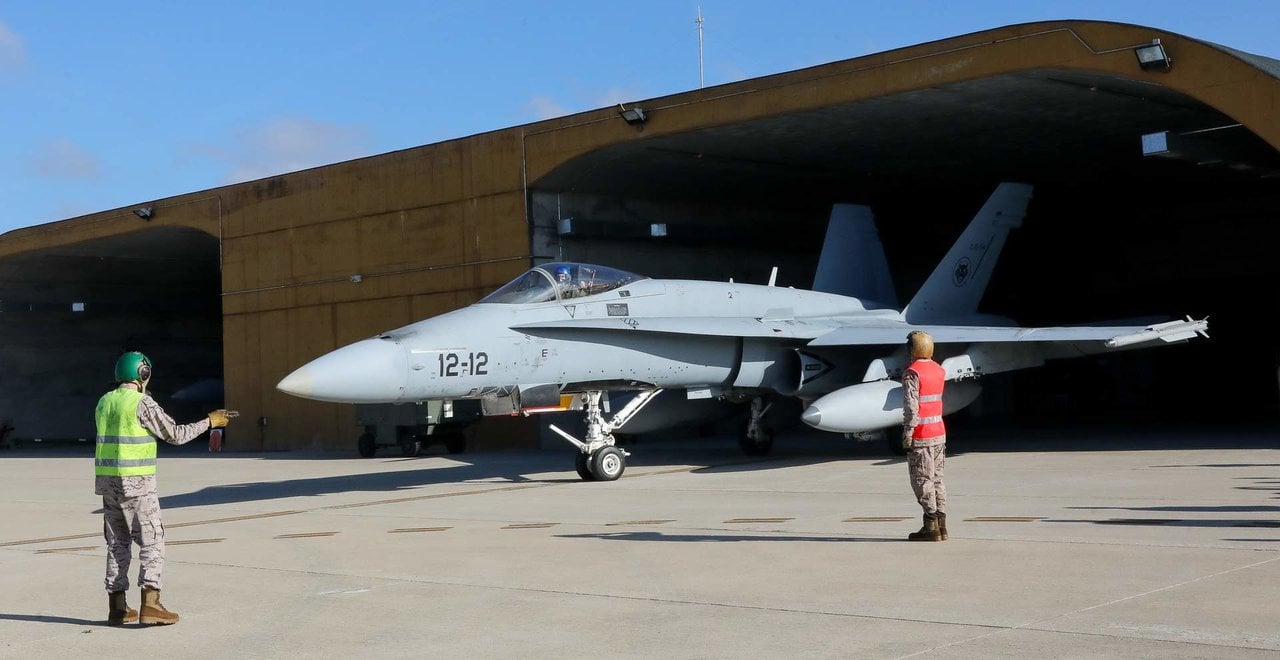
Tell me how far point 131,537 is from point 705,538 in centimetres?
402

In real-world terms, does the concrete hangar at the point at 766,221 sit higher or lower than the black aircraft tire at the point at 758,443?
higher

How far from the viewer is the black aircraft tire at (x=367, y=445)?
2330cm

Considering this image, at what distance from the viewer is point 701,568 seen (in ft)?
25.0

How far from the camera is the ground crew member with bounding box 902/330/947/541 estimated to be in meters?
8.27

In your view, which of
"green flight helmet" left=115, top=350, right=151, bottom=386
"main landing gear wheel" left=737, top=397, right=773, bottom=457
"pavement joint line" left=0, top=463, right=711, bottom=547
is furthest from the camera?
"main landing gear wheel" left=737, top=397, right=773, bottom=457

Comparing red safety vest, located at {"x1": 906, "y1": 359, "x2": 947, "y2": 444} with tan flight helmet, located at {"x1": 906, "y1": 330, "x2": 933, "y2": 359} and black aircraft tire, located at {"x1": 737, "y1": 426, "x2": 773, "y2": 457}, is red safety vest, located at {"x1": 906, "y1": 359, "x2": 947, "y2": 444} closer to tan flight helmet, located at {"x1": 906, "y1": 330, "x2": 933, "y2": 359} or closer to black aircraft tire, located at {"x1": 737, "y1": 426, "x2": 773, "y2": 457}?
tan flight helmet, located at {"x1": 906, "y1": 330, "x2": 933, "y2": 359}

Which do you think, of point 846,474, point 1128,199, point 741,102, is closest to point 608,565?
point 846,474

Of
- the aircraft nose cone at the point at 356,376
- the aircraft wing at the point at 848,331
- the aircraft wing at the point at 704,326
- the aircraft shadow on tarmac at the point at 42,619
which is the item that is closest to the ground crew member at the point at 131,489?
the aircraft shadow on tarmac at the point at 42,619

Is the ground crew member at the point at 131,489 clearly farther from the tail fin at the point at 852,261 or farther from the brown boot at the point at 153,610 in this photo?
the tail fin at the point at 852,261

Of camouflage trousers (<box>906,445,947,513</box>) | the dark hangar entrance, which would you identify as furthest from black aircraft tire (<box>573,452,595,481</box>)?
camouflage trousers (<box>906,445,947,513</box>)

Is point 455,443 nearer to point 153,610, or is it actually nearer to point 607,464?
point 607,464

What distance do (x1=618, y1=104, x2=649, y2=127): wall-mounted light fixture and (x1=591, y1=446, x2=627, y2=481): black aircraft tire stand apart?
677 cm

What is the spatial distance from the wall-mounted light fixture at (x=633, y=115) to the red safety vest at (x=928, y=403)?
12.2 m

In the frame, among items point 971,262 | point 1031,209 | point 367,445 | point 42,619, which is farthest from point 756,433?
point 1031,209
